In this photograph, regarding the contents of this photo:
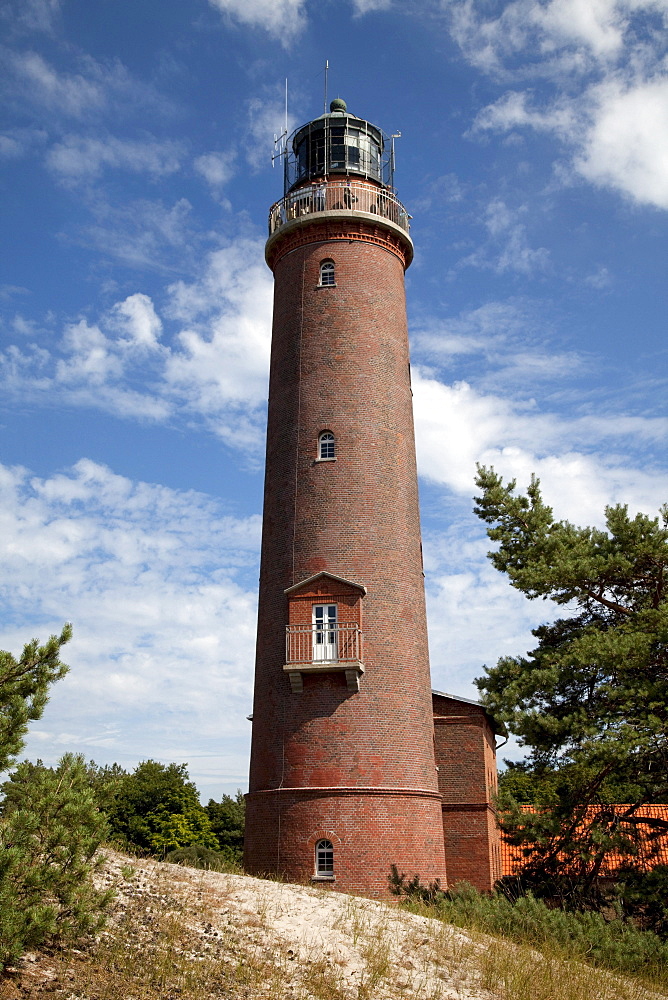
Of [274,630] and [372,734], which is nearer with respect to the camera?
[372,734]

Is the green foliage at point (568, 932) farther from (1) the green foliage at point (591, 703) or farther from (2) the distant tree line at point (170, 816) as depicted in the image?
(2) the distant tree line at point (170, 816)

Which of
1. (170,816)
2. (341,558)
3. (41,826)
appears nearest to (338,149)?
(341,558)

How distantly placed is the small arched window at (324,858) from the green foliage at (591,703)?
385 centimetres

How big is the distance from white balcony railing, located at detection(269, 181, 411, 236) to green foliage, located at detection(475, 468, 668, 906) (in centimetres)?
1048

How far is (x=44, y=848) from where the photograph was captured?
30.9 ft

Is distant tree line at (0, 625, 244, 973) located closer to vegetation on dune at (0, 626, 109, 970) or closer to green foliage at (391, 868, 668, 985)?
vegetation on dune at (0, 626, 109, 970)

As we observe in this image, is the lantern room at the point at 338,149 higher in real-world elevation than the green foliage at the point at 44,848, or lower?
→ higher

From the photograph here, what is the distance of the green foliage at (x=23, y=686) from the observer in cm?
888

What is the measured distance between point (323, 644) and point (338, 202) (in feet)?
39.7

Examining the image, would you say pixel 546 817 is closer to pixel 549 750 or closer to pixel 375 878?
pixel 549 750

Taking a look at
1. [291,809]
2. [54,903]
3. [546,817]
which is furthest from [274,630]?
[54,903]

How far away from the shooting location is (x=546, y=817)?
1866cm

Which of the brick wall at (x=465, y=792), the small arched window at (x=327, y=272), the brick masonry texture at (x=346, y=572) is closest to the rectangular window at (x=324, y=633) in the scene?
the brick masonry texture at (x=346, y=572)

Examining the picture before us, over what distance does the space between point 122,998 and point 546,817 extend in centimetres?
1106
